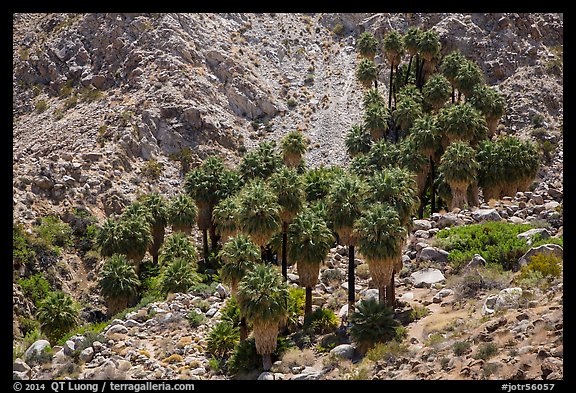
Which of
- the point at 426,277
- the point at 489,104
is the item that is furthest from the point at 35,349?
the point at 489,104

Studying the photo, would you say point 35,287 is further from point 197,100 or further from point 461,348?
point 461,348

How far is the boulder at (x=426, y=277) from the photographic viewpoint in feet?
141

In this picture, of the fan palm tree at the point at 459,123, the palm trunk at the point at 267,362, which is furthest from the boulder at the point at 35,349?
the fan palm tree at the point at 459,123

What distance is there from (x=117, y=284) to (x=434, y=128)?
30.7 m

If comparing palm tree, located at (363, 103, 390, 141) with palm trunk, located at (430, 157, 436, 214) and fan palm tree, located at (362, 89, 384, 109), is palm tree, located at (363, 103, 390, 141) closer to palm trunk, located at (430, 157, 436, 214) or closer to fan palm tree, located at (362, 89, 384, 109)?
fan palm tree, located at (362, 89, 384, 109)

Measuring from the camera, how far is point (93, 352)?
37.4 meters

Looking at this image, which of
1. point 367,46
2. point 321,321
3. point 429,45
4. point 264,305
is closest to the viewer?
point 264,305

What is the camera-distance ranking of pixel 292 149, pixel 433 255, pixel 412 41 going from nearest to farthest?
pixel 433 255, pixel 292 149, pixel 412 41

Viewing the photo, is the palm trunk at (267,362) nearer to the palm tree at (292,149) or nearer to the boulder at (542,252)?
the boulder at (542,252)

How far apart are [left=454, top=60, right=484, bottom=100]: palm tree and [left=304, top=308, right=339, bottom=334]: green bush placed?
39.7 metres

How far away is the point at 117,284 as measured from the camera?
164 ft

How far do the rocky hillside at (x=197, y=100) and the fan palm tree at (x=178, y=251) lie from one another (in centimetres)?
707

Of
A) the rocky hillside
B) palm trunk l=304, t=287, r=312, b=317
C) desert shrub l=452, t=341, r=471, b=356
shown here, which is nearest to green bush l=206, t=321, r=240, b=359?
the rocky hillside

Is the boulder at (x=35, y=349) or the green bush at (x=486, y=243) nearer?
the boulder at (x=35, y=349)
